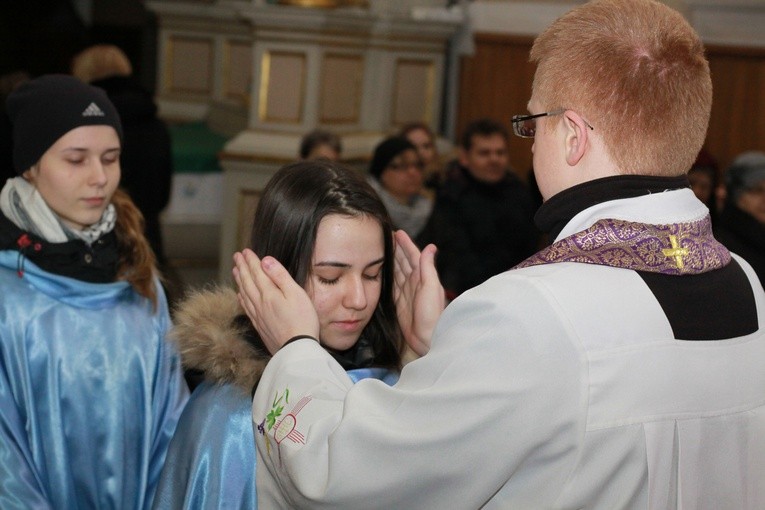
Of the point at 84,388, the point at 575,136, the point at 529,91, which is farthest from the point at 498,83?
the point at 575,136

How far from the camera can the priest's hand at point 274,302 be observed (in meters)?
2.09

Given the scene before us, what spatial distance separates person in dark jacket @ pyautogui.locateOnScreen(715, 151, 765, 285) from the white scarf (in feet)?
9.35

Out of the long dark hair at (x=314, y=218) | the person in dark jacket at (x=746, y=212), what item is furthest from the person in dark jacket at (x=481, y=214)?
the long dark hair at (x=314, y=218)

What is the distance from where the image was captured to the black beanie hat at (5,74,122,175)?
3.10 m

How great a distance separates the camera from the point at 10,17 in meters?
10.4

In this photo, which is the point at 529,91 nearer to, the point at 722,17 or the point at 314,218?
the point at 722,17

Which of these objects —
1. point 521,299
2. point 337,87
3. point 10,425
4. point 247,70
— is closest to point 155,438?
point 10,425

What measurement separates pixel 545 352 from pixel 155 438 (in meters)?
1.65

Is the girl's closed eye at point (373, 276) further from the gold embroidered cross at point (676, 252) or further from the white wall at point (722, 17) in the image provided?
the white wall at point (722, 17)

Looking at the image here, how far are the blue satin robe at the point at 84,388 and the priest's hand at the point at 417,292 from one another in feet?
2.65

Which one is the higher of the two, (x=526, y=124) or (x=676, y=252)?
(x=526, y=124)

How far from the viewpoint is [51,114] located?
310 cm

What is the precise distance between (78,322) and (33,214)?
322 mm

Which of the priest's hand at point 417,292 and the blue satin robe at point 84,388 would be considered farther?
the blue satin robe at point 84,388
